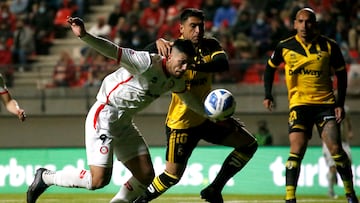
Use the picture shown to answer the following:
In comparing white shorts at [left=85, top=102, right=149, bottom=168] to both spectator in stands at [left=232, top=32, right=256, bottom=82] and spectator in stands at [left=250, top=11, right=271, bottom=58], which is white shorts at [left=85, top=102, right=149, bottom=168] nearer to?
spectator in stands at [left=232, top=32, right=256, bottom=82]

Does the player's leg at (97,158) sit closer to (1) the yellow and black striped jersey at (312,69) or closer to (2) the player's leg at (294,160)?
(2) the player's leg at (294,160)

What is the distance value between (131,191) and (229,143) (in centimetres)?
138

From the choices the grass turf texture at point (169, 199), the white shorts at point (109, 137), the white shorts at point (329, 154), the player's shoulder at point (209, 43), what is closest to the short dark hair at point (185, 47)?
the white shorts at point (109, 137)

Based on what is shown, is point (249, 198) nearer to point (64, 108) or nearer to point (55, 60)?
point (64, 108)

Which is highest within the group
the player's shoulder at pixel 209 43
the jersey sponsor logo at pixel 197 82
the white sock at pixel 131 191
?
the player's shoulder at pixel 209 43

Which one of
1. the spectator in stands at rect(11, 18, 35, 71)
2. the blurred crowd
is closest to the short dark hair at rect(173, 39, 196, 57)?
the blurred crowd

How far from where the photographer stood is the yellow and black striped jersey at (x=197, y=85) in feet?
35.4

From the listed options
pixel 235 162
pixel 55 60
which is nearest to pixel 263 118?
pixel 55 60

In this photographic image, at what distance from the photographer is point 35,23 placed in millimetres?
24828

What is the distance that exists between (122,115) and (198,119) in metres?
1.38

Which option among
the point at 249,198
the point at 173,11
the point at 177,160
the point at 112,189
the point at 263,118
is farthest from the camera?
the point at 173,11

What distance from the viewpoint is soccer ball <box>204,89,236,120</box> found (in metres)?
9.84

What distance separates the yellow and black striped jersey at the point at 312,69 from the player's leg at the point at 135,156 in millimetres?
2557

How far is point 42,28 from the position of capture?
81.6 feet
